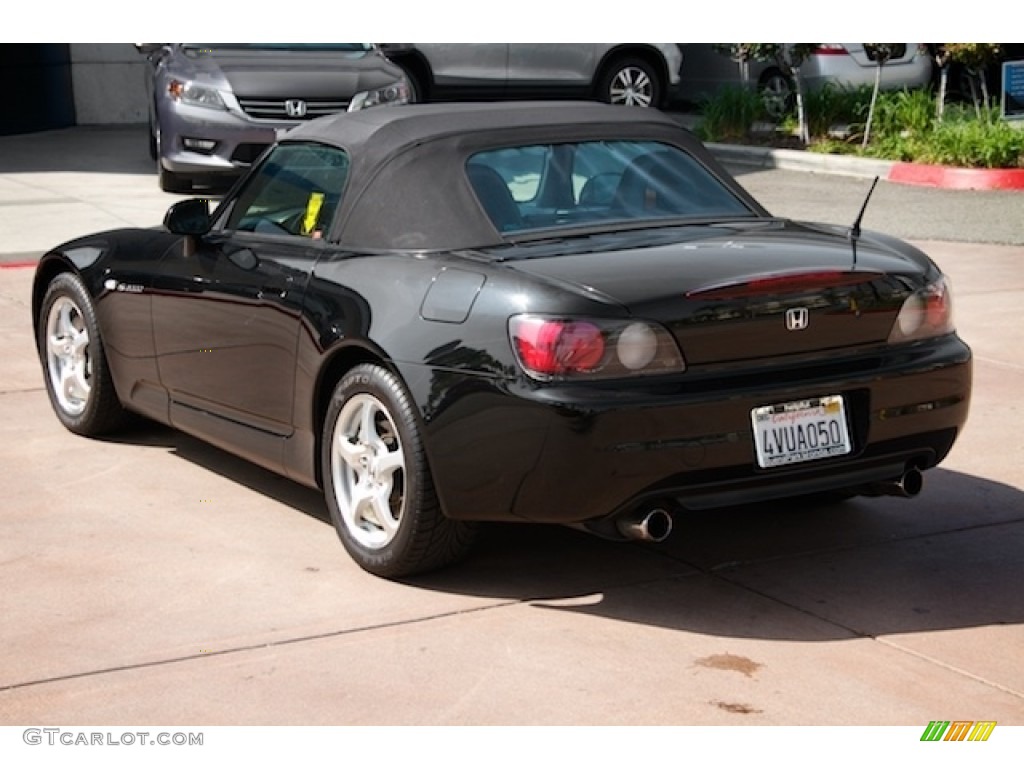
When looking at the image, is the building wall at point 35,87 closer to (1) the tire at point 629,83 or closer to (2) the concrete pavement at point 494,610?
(1) the tire at point 629,83

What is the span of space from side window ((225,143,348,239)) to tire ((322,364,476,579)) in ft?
2.53

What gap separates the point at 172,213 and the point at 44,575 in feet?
5.08

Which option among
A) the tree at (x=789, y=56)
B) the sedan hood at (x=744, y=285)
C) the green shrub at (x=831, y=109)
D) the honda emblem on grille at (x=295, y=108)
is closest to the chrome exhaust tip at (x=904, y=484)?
the sedan hood at (x=744, y=285)

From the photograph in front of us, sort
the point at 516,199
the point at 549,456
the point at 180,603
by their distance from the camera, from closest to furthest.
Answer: the point at 549,456, the point at 180,603, the point at 516,199

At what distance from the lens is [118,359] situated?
7086 millimetres

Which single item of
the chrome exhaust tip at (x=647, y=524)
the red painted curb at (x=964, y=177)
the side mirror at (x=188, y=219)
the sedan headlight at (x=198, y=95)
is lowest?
the red painted curb at (x=964, y=177)

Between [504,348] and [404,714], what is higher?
[504,348]

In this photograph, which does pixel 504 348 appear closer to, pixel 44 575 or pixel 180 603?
pixel 180 603

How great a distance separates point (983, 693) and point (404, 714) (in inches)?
58.9

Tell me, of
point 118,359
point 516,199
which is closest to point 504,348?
point 516,199

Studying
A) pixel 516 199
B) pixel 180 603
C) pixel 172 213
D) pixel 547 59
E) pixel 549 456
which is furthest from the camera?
pixel 547 59

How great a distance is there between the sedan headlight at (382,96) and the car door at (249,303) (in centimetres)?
777

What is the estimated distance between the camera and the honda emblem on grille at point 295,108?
14.2m
